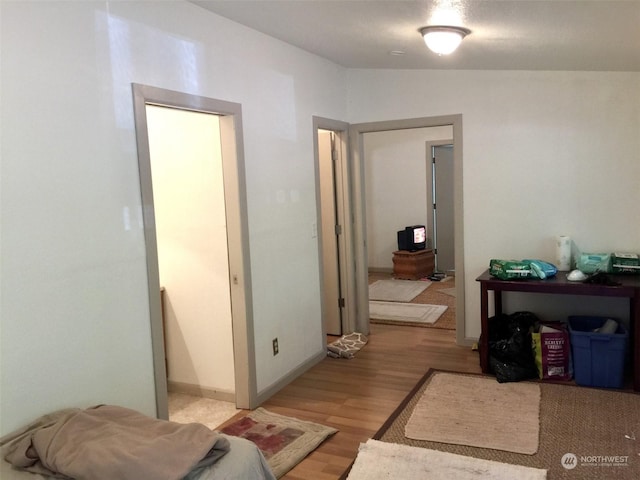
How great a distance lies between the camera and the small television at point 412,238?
760 centimetres

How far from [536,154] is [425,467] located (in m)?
2.72

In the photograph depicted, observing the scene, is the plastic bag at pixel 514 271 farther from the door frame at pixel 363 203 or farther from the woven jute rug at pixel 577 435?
the woven jute rug at pixel 577 435

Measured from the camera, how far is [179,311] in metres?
3.81

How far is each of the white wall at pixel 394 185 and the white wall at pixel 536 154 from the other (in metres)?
3.12

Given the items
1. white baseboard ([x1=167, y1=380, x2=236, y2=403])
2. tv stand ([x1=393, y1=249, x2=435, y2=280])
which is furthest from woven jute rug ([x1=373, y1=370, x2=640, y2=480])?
tv stand ([x1=393, y1=249, x2=435, y2=280])

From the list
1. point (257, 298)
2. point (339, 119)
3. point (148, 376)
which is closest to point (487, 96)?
point (339, 119)

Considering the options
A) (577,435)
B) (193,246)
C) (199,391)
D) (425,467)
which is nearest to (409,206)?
(193,246)

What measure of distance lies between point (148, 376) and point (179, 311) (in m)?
1.11

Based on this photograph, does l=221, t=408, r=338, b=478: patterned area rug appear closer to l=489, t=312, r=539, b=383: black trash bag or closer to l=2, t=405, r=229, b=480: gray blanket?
l=2, t=405, r=229, b=480: gray blanket

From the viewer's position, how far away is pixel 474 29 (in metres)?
2.89

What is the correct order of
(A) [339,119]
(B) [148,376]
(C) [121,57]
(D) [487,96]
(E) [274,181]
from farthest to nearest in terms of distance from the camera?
(A) [339,119] → (D) [487,96] → (E) [274,181] → (B) [148,376] → (C) [121,57]

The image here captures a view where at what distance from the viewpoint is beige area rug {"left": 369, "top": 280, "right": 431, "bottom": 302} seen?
6.59 meters

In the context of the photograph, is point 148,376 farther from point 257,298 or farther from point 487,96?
point 487,96

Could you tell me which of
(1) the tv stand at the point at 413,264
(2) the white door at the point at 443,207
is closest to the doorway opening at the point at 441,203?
(2) the white door at the point at 443,207
